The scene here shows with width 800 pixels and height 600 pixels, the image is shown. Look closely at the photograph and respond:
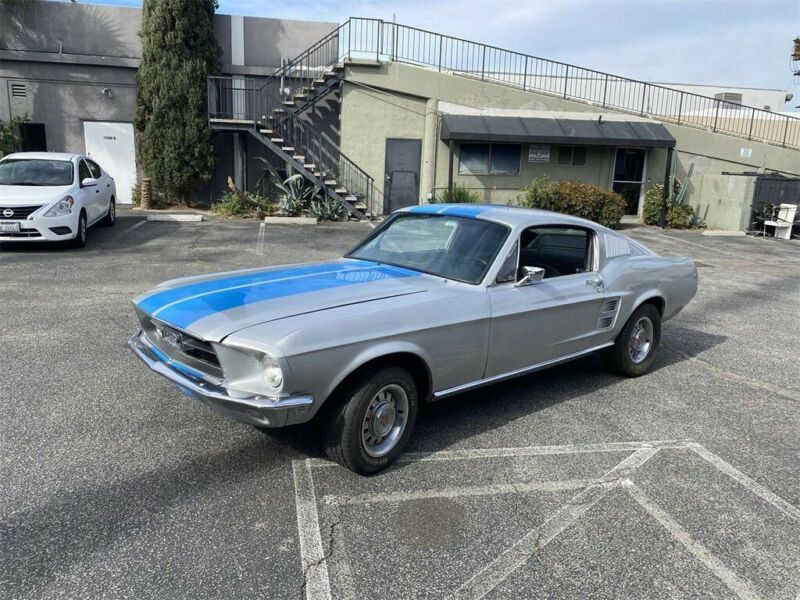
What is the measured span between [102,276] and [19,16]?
1300 centimetres

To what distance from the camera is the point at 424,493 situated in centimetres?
355

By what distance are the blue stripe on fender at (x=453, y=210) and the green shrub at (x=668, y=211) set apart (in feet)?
54.4

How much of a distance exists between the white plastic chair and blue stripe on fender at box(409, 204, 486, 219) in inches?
665

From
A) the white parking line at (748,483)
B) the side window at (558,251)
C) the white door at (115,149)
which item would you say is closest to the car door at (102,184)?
the white door at (115,149)

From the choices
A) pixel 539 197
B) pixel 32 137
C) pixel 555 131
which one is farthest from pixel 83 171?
pixel 555 131

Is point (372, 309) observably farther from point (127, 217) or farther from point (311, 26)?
point (311, 26)

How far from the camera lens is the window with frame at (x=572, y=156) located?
19.4m

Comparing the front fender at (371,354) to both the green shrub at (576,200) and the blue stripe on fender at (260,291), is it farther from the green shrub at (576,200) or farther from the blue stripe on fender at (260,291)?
the green shrub at (576,200)

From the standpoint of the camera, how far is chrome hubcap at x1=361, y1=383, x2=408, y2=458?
3637mm

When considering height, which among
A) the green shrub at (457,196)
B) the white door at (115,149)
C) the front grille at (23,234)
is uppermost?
the white door at (115,149)

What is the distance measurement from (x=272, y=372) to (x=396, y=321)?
80 centimetres

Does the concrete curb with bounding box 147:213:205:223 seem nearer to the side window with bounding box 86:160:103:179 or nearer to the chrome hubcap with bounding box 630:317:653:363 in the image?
the side window with bounding box 86:160:103:179

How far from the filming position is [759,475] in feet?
12.9

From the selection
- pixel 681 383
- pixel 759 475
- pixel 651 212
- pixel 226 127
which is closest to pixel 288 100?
pixel 226 127
